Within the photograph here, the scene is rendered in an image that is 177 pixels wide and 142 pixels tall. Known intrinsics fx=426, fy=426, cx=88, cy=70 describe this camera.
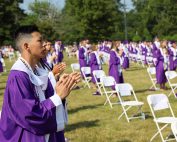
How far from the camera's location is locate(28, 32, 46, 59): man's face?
3.71 metres

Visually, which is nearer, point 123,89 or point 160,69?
point 123,89

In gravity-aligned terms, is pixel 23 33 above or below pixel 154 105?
above

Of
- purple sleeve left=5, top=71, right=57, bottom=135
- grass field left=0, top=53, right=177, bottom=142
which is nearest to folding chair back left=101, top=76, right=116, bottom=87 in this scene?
grass field left=0, top=53, right=177, bottom=142

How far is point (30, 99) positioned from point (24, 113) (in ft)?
0.41

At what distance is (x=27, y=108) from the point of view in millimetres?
3441

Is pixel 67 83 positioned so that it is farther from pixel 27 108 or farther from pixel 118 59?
pixel 118 59

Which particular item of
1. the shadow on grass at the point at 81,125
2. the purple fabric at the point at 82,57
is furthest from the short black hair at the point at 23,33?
the purple fabric at the point at 82,57

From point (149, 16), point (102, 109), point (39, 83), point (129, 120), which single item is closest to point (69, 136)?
point (129, 120)

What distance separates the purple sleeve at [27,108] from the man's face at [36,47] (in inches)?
9.8

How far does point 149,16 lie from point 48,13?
18.2 m

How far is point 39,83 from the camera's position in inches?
145

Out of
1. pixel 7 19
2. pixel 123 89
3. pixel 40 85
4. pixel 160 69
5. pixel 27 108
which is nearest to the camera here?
pixel 27 108

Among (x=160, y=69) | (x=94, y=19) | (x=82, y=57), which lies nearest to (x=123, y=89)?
(x=160, y=69)

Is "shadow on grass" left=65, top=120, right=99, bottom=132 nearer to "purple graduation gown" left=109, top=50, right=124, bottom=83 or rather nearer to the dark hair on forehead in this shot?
"purple graduation gown" left=109, top=50, right=124, bottom=83
